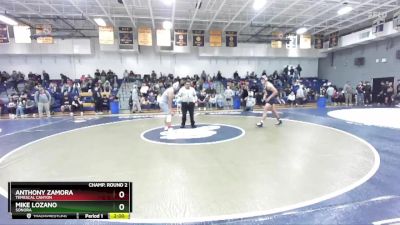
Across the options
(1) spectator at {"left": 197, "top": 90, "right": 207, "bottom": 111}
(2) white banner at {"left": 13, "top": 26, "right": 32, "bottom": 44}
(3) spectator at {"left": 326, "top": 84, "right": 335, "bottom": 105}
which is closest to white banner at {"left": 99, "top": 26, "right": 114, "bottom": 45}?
(2) white banner at {"left": 13, "top": 26, "right": 32, "bottom": 44}

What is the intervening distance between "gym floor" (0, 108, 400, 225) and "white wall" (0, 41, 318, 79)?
15218 millimetres

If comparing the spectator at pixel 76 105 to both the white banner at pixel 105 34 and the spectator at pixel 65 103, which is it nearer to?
the spectator at pixel 65 103

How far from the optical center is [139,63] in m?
22.3

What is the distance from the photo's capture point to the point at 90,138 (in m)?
7.02

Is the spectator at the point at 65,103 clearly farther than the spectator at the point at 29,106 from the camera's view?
Yes

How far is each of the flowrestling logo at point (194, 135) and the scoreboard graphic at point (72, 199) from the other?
12.9 feet

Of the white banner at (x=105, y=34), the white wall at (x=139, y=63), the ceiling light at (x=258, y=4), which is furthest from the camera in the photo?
the white wall at (x=139, y=63)

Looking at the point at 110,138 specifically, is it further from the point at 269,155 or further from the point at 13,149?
the point at 269,155

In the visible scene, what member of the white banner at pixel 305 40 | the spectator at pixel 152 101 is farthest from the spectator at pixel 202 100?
the white banner at pixel 305 40

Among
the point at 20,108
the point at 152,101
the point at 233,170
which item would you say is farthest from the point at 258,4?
the point at 20,108

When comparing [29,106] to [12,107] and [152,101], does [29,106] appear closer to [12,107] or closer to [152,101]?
[12,107]

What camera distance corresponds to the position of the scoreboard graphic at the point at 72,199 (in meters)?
2.26

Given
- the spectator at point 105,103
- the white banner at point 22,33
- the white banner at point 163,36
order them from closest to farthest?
1. the spectator at point 105,103
2. the white banner at point 22,33
3. the white banner at point 163,36

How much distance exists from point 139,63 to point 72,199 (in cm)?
2106
